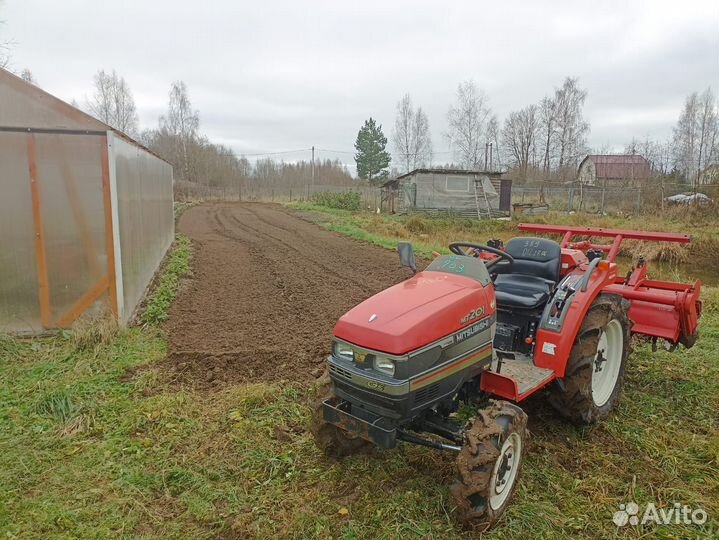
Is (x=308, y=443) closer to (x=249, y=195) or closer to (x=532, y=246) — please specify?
(x=532, y=246)

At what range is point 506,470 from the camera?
274 centimetres

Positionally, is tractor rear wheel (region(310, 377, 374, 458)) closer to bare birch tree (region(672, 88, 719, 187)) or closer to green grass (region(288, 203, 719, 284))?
green grass (region(288, 203, 719, 284))

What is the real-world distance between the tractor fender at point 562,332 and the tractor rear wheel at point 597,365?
90 millimetres

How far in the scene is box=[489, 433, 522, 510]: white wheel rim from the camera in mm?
2638

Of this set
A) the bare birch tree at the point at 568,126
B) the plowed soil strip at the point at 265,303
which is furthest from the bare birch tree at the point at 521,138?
the plowed soil strip at the point at 265,303

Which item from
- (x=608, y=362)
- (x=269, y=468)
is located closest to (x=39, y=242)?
(x=269, y=468)

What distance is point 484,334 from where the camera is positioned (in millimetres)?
2988

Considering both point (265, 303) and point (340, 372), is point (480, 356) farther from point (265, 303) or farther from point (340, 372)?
point (265, 303)

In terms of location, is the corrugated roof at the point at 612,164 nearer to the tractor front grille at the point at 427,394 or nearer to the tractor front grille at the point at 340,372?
the tractor front grille at the point at 427,394

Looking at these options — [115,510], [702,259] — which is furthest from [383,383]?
[702,259]

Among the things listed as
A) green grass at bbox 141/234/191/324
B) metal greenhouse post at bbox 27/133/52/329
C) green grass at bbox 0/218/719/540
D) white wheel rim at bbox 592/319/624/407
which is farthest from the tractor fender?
metal greenhouse post at bbox 27/133/52/329

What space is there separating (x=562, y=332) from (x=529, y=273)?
0.89 meters

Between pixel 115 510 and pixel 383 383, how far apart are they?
1.70m

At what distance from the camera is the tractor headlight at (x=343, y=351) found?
2733mm
